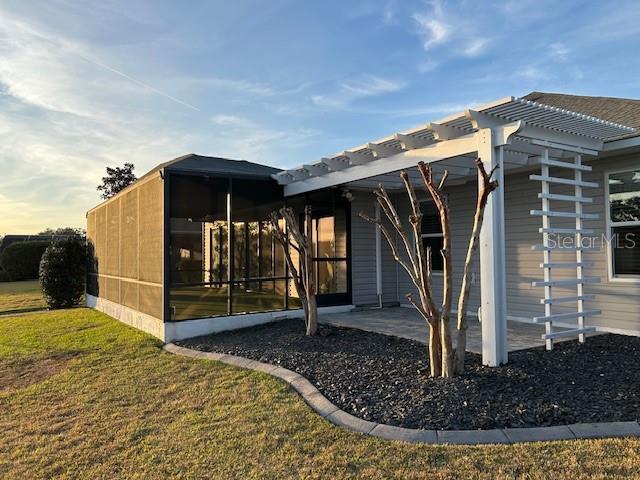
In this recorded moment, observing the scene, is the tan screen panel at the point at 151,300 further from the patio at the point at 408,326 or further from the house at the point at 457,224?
the patio at the point at 408,326

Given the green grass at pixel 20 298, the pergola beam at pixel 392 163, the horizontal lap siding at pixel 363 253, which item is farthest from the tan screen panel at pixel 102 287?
the horizontal lap siding at pixel 363 253

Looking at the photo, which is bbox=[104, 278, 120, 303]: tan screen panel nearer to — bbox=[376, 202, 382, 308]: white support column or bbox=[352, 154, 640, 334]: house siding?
bbox=[352, 154, 640, 334]: house siding

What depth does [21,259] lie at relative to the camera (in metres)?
21.6

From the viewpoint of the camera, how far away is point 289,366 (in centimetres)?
494

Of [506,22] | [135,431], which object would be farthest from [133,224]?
[506,22]

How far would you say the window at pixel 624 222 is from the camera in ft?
19.6

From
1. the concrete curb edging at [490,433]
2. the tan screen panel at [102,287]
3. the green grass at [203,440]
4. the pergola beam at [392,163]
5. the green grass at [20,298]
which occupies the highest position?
the pergola beam at [392,163]

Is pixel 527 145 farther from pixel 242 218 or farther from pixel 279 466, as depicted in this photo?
pixel 242 218

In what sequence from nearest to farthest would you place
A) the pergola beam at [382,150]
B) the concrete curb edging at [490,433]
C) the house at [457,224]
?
the concrete curb edging at [490,433]
the house at [457,224]
the pergola beam at [382,150]

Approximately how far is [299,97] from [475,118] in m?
7.27

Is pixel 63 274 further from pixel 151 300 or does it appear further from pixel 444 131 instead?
pixel 444 131

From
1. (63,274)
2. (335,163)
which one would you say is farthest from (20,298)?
(335,163)

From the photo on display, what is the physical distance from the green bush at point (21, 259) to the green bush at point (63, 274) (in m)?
10.4

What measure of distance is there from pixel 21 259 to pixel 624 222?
2453 cm
